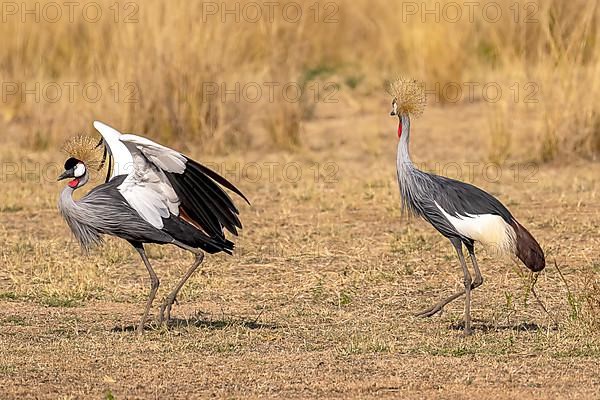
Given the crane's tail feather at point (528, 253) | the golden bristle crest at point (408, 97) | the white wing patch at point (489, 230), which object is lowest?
the crane's tail feather at point (528, 253)

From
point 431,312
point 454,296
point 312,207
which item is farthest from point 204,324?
point 312,207

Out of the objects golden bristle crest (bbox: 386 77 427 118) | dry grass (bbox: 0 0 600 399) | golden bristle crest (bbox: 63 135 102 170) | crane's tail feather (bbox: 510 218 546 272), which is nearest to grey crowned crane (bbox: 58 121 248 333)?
golden bristle crest (bbox: 63 135 102 170)

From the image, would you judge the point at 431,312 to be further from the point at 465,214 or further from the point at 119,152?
the point at 119,152

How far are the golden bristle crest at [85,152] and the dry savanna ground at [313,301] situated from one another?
2.75 ft

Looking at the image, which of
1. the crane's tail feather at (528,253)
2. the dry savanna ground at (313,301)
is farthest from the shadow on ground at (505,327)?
the crane's tail feather at (528,253)

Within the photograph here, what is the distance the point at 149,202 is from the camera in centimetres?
614

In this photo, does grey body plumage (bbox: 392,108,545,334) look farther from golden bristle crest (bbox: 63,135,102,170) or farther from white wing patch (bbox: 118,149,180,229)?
golden bristle crest (bbox: 63,135,102,170)

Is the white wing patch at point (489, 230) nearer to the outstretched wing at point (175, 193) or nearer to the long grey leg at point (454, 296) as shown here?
the long grey leg at point (454, 296)

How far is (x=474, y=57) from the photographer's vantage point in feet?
43.5

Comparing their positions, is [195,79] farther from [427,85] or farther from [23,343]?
[23,343]

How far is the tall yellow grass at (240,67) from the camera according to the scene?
10.5 meters

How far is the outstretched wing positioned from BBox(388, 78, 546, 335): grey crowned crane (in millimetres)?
899

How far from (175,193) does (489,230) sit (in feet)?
5.30

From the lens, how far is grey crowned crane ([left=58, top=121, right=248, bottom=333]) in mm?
5984
